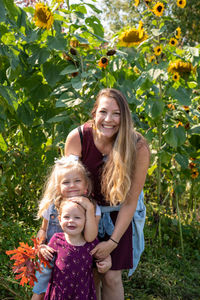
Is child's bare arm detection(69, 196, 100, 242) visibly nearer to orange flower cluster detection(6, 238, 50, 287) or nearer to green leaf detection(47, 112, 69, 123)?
orange flower cluster detection(6, 238, 50, 287)

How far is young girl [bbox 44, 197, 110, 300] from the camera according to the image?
5.62ft

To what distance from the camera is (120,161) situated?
1.89 m

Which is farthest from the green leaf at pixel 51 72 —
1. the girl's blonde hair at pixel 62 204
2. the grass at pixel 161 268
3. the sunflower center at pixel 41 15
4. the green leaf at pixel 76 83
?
the grass at pixel 161 268

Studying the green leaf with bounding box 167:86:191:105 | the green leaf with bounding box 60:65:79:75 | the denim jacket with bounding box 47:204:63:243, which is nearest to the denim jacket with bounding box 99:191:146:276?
the denim jacket with bounding box 47:204:63:243

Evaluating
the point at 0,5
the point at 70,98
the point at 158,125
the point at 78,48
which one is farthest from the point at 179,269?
the point at 0,5

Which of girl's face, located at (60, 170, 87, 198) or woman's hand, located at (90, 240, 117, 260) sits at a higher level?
girl's face, located at (60, 170, 87, 198)

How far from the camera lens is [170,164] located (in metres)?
2.95

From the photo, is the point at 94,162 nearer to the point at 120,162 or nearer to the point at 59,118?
the point at 120,162

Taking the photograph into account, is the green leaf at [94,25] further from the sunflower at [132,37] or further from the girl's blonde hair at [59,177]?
the girl's blonde hair at [59,177]

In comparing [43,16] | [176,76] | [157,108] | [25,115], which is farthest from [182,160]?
[43,16]

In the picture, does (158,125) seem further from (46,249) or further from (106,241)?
(46,249)

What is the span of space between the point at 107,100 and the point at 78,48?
2.24ft

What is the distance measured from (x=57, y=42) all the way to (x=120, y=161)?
0.83 meters

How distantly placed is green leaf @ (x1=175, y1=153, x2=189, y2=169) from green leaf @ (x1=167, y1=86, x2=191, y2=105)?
437mm
